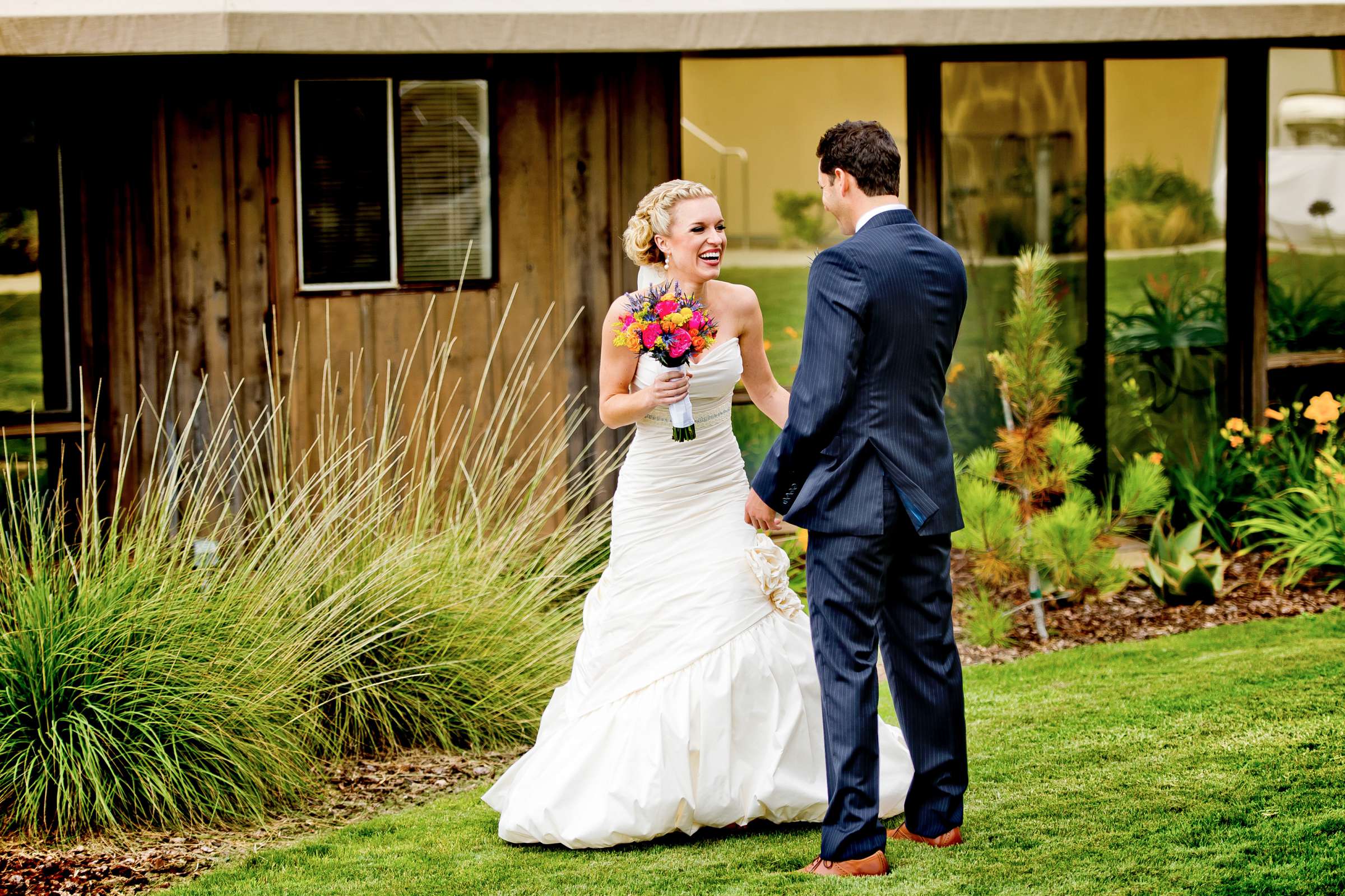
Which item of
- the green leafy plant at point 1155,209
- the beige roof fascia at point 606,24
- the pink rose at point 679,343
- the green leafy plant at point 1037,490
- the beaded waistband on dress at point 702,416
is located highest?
the beige roof fascia at point 606,24

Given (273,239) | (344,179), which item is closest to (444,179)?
(344,179)

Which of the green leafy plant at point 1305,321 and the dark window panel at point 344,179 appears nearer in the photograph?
the dark window panel at point 344,179

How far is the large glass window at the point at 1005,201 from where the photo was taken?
28.9 feet

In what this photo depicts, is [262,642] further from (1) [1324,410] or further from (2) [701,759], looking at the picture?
(1) [1324,410]

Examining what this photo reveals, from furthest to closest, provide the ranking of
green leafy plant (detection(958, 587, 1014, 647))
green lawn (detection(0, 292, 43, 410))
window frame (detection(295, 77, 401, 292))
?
1. green lawn (detection(0, 292, 43, 410))
2. window frame (detection(295, 77, 401, 292))
3. green leafy plant (detection(958, 587, 1014, 647))

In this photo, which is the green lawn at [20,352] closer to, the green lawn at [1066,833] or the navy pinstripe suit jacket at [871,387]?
the green lawn at [1066,833]

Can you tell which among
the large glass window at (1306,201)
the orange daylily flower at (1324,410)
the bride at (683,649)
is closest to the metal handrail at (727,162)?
the large glass window at (1306,201)

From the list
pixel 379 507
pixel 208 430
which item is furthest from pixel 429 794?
pixel 208 430

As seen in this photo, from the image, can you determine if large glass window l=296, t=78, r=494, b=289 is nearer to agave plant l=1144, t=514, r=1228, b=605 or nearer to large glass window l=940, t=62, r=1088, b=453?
large glass window l=940, t=62, r=1088, b=453

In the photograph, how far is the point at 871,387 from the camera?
3.91 meters

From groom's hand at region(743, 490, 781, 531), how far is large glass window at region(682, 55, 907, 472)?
4.31 m

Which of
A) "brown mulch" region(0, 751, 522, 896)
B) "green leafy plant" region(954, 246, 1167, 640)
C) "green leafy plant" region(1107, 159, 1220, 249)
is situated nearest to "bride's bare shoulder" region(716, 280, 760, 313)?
"brown mulch" region(0, 751, 522, 896)

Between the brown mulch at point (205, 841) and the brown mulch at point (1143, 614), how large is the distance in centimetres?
263

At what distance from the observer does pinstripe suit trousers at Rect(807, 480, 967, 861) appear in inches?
155
